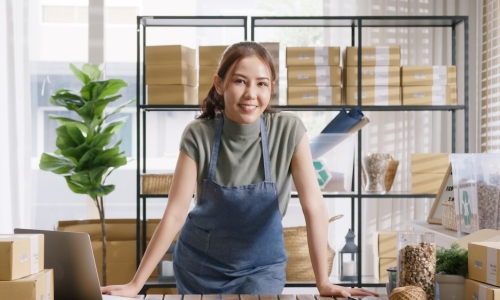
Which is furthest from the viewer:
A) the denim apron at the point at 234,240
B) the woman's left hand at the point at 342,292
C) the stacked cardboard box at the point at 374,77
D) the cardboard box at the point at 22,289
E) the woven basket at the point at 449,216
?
the stacked cardboard box at the point at 374,77

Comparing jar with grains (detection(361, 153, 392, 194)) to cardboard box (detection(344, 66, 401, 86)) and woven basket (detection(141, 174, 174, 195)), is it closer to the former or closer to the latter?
cardboard box (detection(344, 66, 401, 86))

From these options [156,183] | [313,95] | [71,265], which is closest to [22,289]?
[71,265]

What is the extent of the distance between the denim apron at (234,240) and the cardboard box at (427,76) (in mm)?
1893

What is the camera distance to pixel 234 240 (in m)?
2.11

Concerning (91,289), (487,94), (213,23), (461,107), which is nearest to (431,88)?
(461,107)

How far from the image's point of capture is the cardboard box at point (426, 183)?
12.4 feet

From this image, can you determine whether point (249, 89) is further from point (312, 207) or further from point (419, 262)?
point (419, 262)

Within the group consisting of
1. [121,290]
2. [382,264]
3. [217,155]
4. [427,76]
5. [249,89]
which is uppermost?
[427,76]

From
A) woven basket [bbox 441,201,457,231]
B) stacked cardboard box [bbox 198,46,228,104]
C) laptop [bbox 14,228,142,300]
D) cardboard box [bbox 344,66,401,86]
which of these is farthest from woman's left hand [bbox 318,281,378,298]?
cardboard box [bbox 344,66,401,86]

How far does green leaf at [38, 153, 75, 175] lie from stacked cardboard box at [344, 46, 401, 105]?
1.61 metres

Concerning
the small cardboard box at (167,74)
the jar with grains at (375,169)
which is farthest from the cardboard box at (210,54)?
the jar with grains at (375,169)

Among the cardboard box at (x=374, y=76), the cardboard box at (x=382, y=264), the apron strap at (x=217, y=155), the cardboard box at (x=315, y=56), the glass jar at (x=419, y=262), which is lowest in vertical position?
the cardboard box at (x=382, y=264)

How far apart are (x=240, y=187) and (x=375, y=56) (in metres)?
1.97

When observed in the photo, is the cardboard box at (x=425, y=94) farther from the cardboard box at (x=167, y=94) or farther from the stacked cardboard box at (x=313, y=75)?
the cardboard box at (x=167, y=94)
